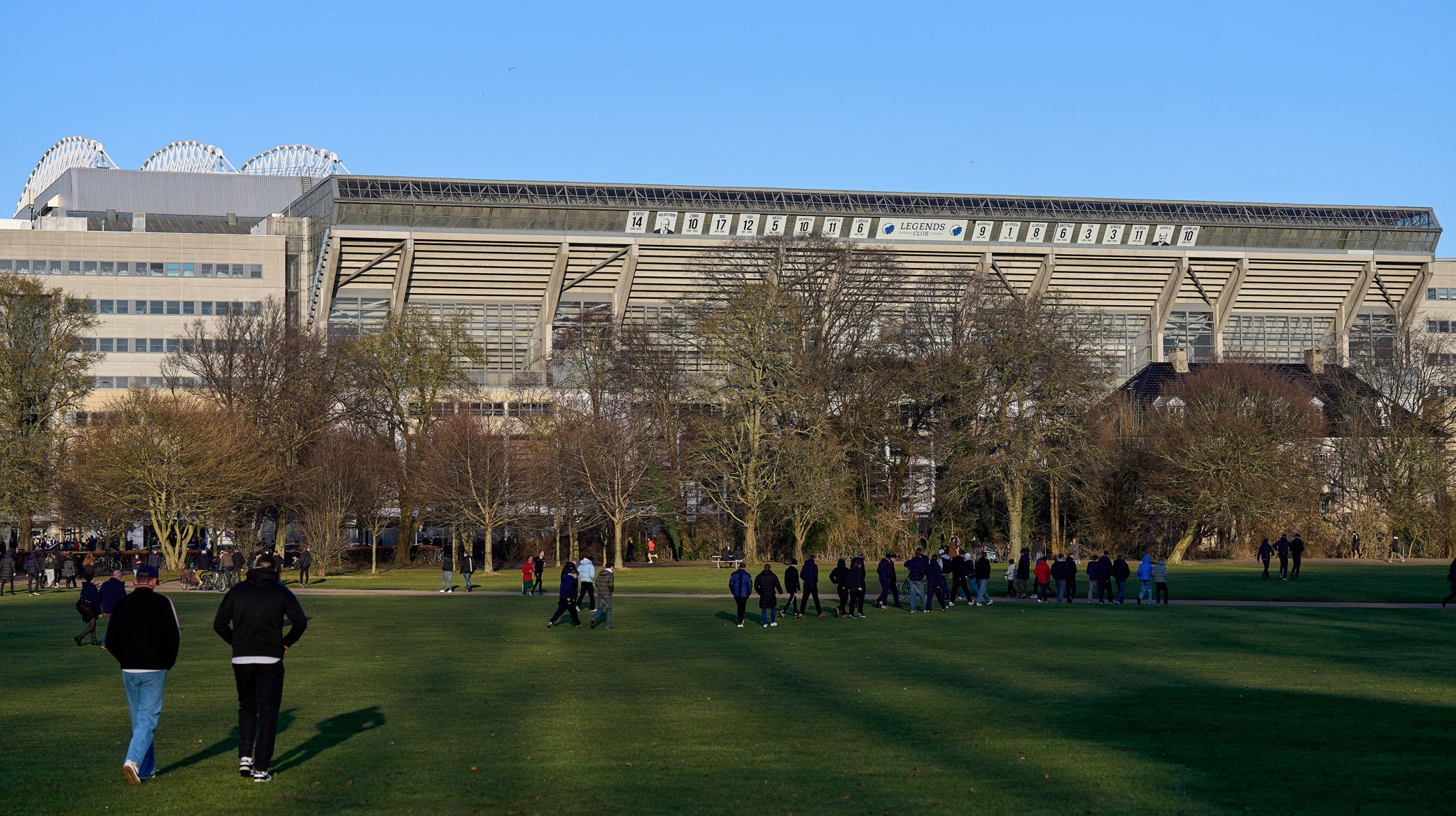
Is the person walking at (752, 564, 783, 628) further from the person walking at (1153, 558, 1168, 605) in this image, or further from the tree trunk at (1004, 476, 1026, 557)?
the tree trunk at (1004, 476, 1026, 557)

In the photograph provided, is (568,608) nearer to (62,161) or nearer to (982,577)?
(982,577)

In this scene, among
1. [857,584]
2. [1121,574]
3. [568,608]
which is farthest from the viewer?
[1121,574]

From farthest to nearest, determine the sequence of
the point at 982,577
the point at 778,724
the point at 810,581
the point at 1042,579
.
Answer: the point at 1042,579, the point at 982,577, the point at 810,581, the point at 778,724

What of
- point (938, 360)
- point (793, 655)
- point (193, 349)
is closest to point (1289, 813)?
point (793, 655)

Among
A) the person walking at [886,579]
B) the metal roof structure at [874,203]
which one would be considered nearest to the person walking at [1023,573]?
the person walking at [886,579]

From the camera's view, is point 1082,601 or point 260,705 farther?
point 1082,601

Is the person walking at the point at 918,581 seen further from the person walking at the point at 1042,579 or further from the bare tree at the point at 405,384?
the bare tree at the point at 405,384

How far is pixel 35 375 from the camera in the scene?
63.1 meters

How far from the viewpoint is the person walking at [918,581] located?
1368 inches

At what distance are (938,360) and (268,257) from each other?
47.9 metres

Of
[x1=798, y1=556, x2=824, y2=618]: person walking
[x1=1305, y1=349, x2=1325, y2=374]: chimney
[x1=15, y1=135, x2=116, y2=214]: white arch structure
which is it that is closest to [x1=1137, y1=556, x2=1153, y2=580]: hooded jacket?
[x1=798, y1=556, x2=824, y2=618]: person walking

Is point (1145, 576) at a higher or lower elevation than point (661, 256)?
lower

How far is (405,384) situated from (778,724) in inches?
2011

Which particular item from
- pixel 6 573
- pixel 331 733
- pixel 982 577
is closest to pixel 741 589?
pixel 982 577
